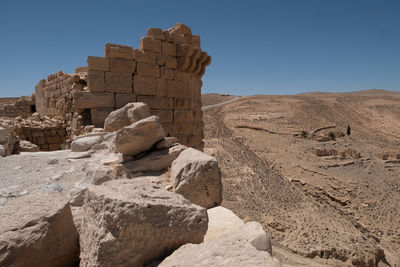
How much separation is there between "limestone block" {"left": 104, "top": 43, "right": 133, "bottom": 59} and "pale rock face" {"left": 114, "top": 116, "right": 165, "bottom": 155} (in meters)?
3.94

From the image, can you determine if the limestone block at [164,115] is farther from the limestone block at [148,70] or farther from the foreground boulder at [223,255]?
the foreground boulder at [223,255]

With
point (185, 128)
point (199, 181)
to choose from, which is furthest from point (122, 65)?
point (199, 181)

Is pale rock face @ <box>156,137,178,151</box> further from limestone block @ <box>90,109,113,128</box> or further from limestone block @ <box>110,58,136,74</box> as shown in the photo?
limestone block @ <box>110,58,136,74</box>

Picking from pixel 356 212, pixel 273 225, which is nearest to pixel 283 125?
pixel 356 212

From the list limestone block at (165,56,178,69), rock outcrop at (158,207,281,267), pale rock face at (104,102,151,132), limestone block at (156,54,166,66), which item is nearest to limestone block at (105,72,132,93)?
limestone block at (156,54,166,66)

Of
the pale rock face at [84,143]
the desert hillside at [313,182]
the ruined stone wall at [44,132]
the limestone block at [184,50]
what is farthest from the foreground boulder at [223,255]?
the ruined stone wall at [44,132]

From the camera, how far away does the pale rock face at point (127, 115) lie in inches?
175

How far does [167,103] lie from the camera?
761cm

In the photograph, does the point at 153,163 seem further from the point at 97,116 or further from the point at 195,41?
the point at 195,41

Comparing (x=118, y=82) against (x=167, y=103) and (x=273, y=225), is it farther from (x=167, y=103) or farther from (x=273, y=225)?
(x=273, y=225)

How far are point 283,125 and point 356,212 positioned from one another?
14.2m

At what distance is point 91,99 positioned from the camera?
657 cm

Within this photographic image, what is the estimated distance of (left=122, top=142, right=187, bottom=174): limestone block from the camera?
3.32m

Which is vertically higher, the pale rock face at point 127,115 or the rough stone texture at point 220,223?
the pale rock face at point 127,115
